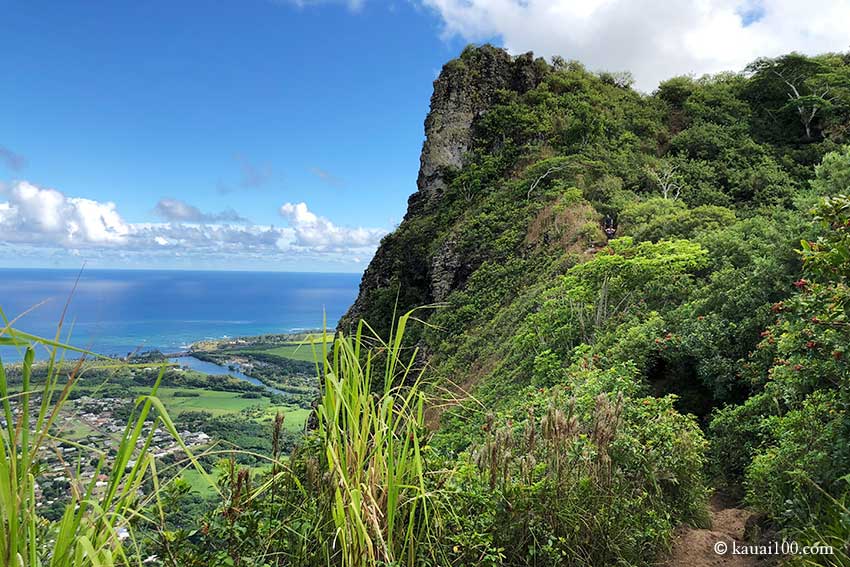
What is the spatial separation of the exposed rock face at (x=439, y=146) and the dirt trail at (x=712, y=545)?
17.5m

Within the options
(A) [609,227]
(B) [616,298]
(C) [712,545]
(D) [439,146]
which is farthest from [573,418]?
(D) [439,146]

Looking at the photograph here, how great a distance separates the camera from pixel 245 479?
5.83ft

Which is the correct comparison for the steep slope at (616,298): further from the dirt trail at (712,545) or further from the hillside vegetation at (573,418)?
the dirt trail at (712,545)

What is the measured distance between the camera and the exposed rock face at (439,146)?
22.4 m

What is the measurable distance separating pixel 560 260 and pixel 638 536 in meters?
10.7

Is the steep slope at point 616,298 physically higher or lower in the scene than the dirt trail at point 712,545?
higher

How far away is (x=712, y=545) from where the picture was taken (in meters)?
2.98

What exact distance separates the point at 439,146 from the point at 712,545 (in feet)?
81.5

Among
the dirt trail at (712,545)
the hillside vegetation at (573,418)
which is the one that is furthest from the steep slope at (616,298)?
the dirt trail at (712,545)

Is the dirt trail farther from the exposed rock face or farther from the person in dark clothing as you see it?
the exposed rock face

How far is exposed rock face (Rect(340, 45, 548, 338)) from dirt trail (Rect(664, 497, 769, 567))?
17.5m

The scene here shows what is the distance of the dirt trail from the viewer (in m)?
2.78

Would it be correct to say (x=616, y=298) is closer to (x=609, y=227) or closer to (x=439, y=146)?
(x=609, y=227)

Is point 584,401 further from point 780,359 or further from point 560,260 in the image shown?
point 560,260
